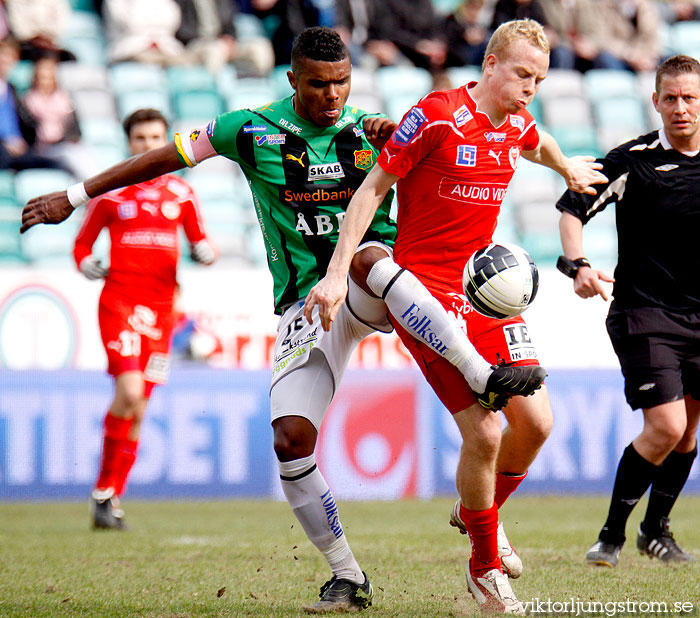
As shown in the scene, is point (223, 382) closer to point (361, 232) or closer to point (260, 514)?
point (260, 514)

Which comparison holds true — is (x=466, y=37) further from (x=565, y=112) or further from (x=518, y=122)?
(x=518, y=122)

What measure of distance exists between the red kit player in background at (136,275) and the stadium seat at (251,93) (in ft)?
20.1

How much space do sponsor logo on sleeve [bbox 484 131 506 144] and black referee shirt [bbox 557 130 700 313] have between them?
4.07 feet

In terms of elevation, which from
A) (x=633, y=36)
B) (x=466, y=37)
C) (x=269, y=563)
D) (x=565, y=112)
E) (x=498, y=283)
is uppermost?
(x=633, y=36)

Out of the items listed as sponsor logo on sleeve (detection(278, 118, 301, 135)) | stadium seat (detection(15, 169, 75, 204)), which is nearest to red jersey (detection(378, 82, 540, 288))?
sponsor logo on sleeve (detection(278, 118, 301, 135))

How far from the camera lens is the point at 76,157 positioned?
1260 cm

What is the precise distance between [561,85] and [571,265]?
10.6 meters

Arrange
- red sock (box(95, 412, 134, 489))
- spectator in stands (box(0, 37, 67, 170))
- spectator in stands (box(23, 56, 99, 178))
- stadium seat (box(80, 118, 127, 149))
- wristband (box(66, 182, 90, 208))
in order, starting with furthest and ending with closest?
stadium seat (box(80, 118, 127, 149)), spectator in stands (box(23, 56, 99, 178)), spectator in stands (box(0, 37, 67, 170)), red sock (box(95, 412, 134, 489)), wristband (box(66, 182, 90, 208))

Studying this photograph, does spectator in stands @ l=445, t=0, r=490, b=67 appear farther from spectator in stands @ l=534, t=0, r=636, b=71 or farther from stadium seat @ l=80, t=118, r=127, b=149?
stadium seat @ l=80, t=118, r=127, b=149

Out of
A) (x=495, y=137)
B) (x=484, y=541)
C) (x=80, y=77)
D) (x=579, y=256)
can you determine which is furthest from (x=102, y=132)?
(x=484, y=541)

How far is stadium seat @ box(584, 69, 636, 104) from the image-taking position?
51.5 feet

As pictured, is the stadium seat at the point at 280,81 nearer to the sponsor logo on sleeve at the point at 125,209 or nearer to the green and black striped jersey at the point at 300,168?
the sponsor logo on sleeve at the point at 125,209

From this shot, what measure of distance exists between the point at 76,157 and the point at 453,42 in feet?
18.5

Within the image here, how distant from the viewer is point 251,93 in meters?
14.5
